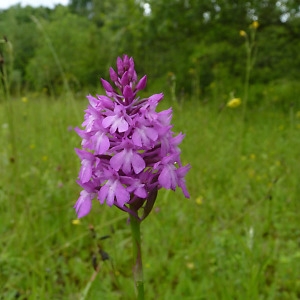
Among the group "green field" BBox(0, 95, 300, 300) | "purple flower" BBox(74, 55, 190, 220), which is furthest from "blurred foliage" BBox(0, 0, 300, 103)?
"purple flower" BBox(74, 55, 190, 220)

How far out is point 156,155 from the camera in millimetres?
961

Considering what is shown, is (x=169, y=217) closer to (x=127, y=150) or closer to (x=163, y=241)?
(x=163, y=241)

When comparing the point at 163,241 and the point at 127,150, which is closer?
the point at 127,150

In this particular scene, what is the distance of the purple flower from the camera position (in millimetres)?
903

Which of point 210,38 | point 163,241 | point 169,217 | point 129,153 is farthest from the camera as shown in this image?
point 210,38

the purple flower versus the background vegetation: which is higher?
the purple flower

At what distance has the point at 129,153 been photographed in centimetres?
90

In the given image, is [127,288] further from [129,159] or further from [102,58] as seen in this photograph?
[102,58]

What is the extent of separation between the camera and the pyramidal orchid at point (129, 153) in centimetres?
90

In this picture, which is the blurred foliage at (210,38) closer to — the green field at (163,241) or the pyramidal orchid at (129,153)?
the green field at (163,241)

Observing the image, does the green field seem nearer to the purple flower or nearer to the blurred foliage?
the purple flower

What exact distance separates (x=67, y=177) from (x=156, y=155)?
2.47m

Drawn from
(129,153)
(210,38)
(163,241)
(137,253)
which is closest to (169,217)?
(163,241)

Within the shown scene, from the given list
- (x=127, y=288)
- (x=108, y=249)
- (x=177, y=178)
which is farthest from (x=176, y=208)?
(x=177, y=178)
